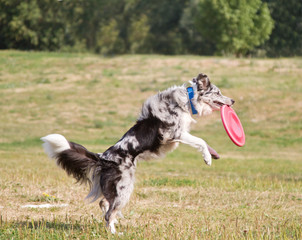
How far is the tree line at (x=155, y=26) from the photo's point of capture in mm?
59062

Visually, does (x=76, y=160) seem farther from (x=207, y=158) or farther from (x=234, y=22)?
(x=234, y=22)

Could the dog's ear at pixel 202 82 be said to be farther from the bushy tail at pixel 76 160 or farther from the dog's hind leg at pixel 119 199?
the bushy tail at pixel 76 160

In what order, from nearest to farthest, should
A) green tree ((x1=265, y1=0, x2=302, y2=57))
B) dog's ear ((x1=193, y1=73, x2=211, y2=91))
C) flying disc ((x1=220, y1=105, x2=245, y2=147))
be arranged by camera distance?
dog's ear ((x1=193, y1=73, x2=211, y2=91)), flying disc ((x1=220, y1=105, x2=245, y2=147)), green tree ((x1=265, y1=0, x2=302, y2=57))

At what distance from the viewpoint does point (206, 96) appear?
8.79 meters

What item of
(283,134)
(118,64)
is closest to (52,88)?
(118,64)

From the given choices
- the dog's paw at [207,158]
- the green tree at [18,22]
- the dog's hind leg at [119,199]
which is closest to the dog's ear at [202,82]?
the dog's paw at [207,158]

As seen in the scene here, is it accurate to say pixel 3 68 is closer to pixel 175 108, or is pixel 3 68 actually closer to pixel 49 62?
pixel 49 62

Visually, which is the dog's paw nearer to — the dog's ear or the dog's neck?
the dog's neck

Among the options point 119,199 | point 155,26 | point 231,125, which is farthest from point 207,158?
point 155,26

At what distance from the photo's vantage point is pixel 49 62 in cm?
4753

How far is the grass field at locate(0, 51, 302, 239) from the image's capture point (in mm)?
8398

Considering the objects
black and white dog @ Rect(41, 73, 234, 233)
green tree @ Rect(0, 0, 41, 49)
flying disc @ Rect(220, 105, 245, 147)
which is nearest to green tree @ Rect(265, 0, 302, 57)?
green tree @ Rect(0, 0, 41, 49)

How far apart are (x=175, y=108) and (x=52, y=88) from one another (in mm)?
32437

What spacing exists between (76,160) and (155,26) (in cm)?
6585
